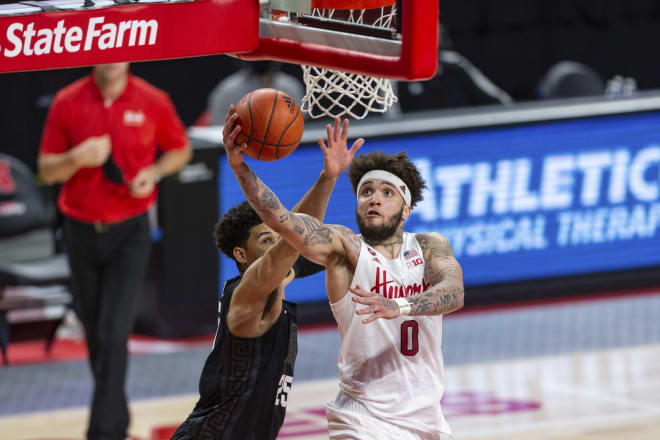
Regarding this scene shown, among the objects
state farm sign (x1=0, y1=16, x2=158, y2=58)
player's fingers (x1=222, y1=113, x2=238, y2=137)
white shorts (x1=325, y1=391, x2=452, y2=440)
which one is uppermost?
state farm sign (x1=0, y1=16, x2=158, y2=58)

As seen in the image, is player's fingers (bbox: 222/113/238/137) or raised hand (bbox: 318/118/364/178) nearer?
player's fingers (bbox: 222/113/238/137)

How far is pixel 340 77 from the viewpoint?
16.7ft

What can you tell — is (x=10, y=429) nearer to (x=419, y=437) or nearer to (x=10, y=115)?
(x=419, y=437)

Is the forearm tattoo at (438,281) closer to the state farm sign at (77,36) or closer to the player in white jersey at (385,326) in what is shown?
the player in white jersey at (385,326)

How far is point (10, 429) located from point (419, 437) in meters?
3.53

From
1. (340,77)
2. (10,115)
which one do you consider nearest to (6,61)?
(340,77)

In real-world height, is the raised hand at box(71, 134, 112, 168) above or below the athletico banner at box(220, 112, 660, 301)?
above

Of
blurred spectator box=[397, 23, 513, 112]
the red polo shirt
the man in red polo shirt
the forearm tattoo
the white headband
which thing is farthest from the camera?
blurred spectator box=[397, 23, 513, 112]

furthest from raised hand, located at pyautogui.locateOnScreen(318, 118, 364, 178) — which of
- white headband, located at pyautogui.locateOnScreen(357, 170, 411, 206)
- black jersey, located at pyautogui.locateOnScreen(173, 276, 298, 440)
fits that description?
black jersey, located at pyautogui.locateOnScreen(173, 276, 298, 440)

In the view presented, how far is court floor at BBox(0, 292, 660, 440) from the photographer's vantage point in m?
7.89

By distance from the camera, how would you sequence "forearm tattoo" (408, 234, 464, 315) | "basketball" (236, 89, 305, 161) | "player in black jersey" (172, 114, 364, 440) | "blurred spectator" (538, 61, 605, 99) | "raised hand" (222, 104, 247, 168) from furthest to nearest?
"blurred spectator" (538, 61, 605, 99) → "player in black jersey" (172, 114, 364, 440) → "forearm tattoo" (408, 234, 464, 315) → "basketball" (236, 89, 305, 161) → "raised hand" (222, 104, 247, 168)

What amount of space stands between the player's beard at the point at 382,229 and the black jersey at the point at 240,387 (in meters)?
0.54

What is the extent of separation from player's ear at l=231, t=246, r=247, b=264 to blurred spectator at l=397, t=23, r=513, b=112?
6.91 m

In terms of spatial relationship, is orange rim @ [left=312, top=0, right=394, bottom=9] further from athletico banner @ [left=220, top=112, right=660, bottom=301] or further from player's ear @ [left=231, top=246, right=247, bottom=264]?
athletico banner @ [left=220, top=112, right=660, bottom=301]
